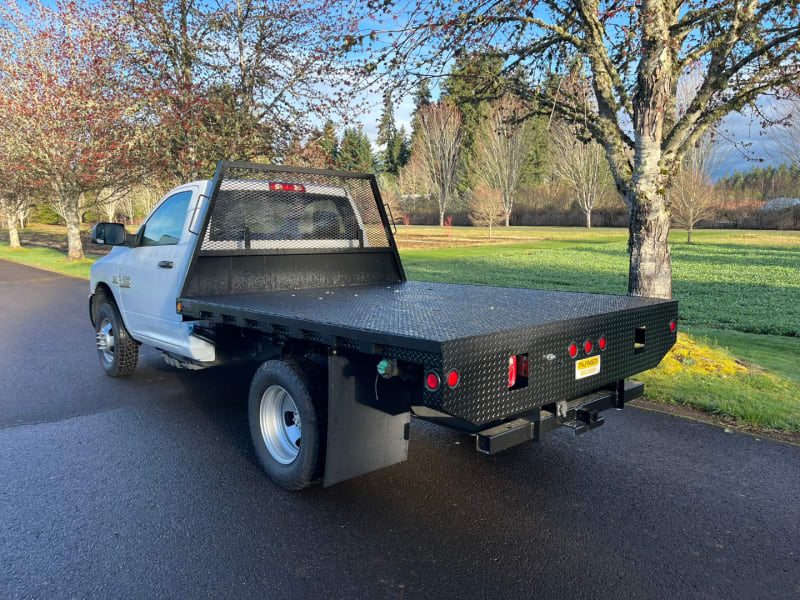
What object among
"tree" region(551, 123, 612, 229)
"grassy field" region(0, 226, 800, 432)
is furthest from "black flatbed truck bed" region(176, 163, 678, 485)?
"tree" region(551, 123, 612, 229)

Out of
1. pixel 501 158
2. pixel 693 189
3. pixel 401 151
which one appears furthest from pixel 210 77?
pixel 401 151

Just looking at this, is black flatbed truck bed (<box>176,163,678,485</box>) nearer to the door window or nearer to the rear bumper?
the rear bumper

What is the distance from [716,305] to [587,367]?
406 inches

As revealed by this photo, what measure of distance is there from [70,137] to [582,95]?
18158 millimetres

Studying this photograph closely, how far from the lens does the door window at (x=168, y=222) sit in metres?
5.47

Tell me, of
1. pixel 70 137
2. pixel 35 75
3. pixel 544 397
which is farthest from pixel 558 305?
pixel 35 75

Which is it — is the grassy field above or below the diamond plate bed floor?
below

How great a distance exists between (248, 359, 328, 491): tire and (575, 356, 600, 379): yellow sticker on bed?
4.98 ft

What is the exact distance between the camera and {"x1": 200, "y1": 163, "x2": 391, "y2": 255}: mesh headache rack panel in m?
5.22

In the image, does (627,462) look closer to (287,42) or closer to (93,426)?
(93,426)

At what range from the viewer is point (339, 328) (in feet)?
10.5

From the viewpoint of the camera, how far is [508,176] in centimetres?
5628

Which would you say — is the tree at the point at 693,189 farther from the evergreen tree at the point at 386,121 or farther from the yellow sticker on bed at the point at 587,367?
the yellow sticker on bed at the point at 587,367

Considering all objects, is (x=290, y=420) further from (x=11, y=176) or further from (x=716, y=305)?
(x=11, y=176)
